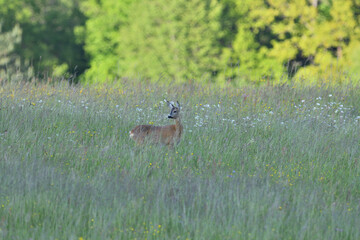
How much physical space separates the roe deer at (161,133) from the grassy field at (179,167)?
0.49ft

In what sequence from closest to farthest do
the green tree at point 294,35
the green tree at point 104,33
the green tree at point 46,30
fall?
the green tree at point 294,35, the green tree at point 104,33, the green tree at point 46,30

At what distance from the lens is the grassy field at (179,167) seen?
4.65 meters

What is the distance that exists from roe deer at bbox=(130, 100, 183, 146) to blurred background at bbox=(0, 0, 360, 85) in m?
18.2

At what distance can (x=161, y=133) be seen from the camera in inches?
319

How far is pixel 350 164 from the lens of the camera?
7.05m

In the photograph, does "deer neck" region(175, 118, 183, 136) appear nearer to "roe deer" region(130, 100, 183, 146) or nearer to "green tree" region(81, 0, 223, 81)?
"roe deer" region(130, 100, 183, 146)

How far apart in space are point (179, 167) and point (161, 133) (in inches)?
65.8

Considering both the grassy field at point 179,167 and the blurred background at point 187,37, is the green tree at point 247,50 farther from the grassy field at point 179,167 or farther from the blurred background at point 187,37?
the grassy field at point 179,167

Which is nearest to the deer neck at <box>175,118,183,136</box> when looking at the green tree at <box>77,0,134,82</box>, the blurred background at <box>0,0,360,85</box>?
the blurred background at <box>0,0,360,85</box>

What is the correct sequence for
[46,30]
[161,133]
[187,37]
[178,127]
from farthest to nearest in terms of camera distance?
1. [46,30]
2. [187,37]
3. [178,127]
4. [161,133]

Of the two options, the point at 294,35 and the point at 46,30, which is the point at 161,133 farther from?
the point at 46,30

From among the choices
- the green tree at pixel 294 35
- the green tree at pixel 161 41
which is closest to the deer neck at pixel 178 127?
the green tree at pixel 161 41

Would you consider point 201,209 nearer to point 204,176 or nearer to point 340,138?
point 204,176

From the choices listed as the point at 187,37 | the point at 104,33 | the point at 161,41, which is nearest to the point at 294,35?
the point at 187,37
